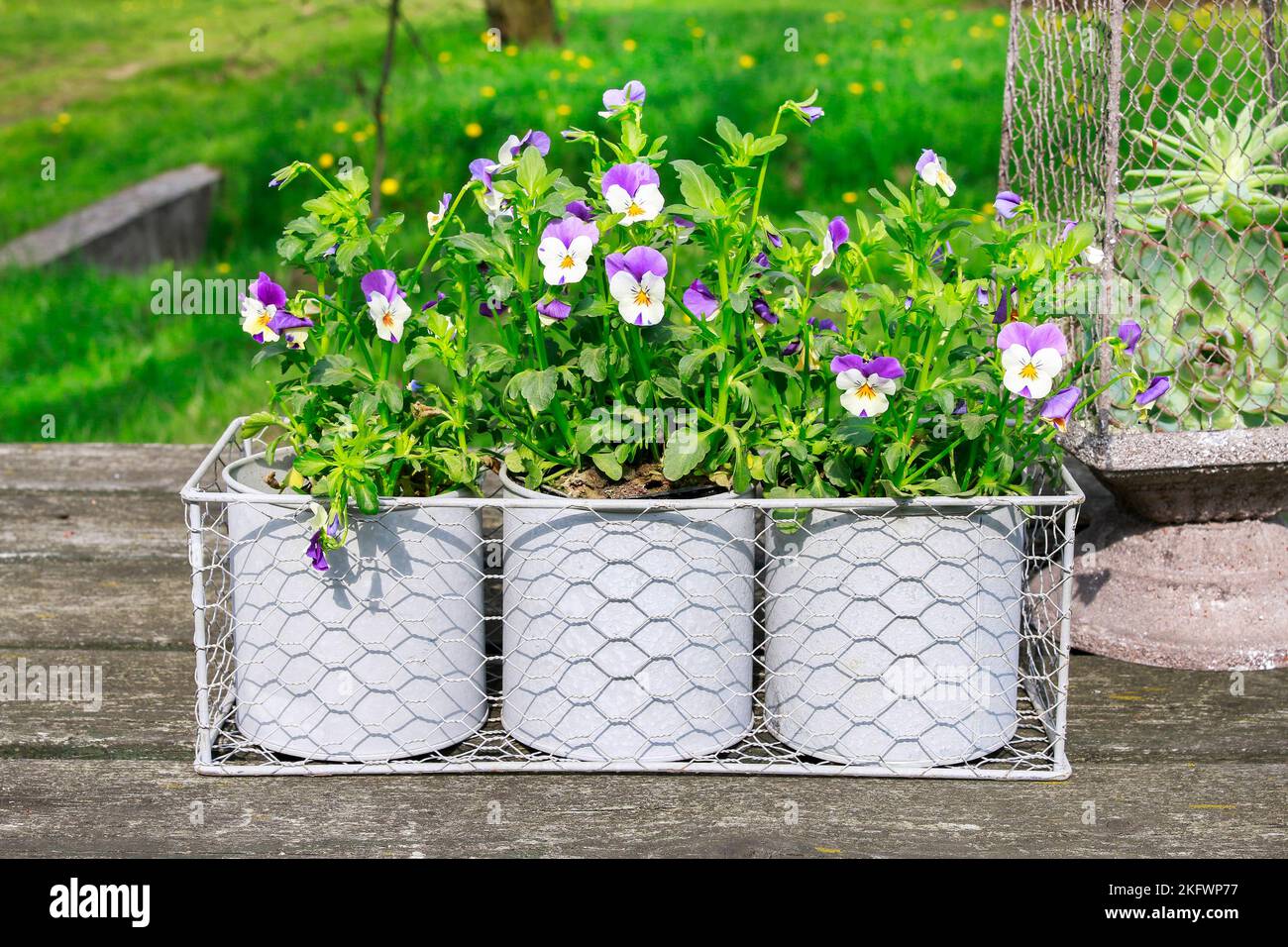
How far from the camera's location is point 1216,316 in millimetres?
1561

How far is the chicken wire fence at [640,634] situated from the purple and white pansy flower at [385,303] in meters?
0.17

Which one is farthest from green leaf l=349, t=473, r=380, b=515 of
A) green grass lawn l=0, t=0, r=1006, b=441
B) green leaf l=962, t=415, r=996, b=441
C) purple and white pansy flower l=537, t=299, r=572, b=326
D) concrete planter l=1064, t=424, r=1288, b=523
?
green grass lawn l=0, t=0, r=1006, b=441

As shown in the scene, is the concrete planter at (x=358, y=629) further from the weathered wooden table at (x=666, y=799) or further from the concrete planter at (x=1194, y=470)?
the concrete planter at (x=1194, y=470)

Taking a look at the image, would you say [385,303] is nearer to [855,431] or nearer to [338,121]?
[855,431]

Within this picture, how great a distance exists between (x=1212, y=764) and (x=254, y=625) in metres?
0.93

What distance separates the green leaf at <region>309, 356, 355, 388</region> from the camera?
1.32 metres

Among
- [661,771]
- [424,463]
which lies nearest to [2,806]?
[424,463]

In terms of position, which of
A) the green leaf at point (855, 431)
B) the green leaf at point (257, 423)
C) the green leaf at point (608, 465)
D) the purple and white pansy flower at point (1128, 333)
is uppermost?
the purple and white pansy flower at point (1128, 333)

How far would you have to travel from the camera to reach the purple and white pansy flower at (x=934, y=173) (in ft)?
4.19

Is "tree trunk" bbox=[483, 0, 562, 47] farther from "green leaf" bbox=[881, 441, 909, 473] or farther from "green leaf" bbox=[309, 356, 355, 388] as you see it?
"green leaf" bbox=[881, 441, 909, 473]

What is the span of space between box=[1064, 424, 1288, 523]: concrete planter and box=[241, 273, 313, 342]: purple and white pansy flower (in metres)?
0.85

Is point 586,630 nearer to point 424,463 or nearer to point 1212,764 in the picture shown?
point 424,463

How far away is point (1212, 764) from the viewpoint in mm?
1322

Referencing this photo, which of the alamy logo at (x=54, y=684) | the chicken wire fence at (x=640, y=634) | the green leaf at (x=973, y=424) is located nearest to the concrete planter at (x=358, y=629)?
the chicken wire fence at (x=640, y=634)
